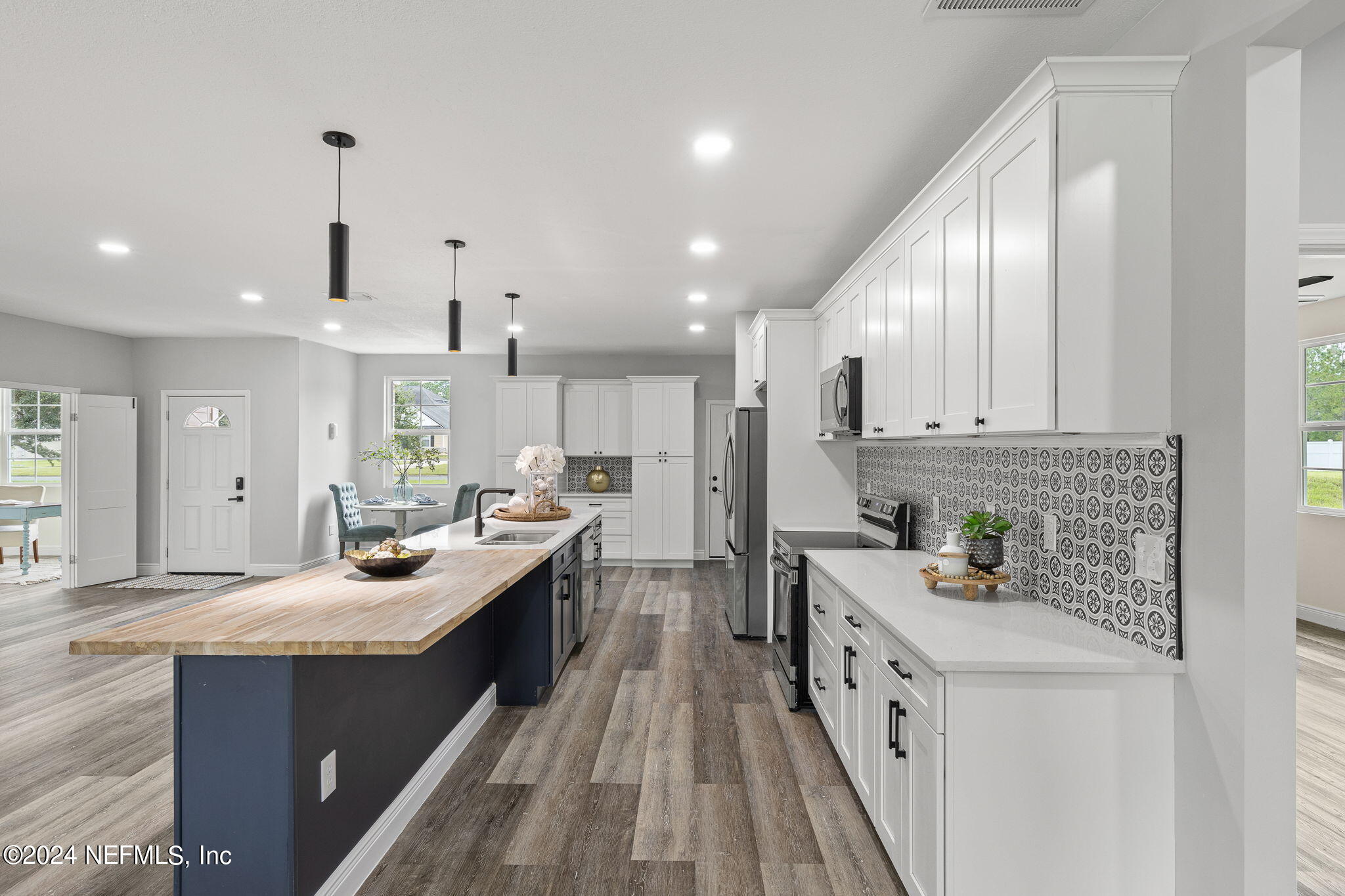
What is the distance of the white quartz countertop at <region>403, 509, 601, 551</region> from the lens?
3.33 metres

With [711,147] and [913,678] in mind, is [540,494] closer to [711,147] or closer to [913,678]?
[711,147]

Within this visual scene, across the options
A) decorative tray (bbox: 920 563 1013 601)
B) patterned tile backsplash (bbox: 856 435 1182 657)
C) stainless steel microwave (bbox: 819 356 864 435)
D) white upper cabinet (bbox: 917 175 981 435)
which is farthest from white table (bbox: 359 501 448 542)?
white upper cabinet (bbox: 917 175 981 435)

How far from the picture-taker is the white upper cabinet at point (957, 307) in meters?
2.08

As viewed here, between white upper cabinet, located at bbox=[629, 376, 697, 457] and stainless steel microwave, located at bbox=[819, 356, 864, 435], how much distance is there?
3838 millimetres

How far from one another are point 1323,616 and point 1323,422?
1.45 meters

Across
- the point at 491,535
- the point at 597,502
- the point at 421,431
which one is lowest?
the point at 597,502

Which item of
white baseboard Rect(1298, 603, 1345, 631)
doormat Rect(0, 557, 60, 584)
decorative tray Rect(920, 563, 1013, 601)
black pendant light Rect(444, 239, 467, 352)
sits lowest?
doormat Rect(0, 557, 60, 584)

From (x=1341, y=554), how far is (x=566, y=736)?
5642 millimetres

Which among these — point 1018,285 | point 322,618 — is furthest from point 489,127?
point 1018,285

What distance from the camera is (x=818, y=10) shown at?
5.76 ft

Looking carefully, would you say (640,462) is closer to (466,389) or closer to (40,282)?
(466,389)

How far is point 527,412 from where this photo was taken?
7.62m

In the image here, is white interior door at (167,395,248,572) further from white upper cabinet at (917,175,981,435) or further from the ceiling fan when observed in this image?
the ceiling fan

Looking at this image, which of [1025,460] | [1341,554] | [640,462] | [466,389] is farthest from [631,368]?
[1341,554]
